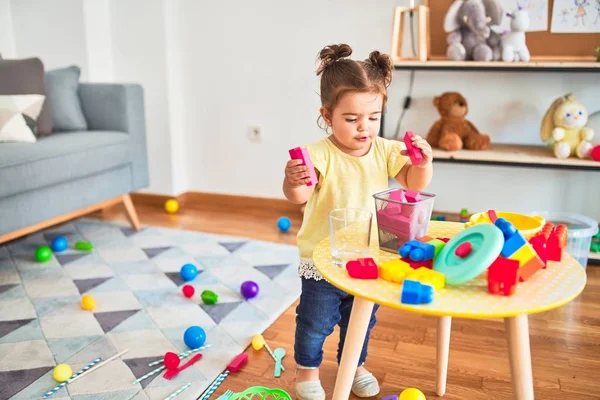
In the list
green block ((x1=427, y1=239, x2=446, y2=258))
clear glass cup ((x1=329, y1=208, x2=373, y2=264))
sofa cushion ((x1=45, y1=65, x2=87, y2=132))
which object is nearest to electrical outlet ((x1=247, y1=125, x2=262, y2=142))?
sofa cushion ((x1=45, y1=65, x2=87, y2=132))

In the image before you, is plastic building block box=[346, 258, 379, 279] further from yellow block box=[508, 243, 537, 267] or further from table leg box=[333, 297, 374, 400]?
yellow block box=[508, 243, 537, 267]

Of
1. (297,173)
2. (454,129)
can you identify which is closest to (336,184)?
(297,173)

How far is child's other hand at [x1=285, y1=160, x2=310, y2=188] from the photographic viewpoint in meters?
1.17

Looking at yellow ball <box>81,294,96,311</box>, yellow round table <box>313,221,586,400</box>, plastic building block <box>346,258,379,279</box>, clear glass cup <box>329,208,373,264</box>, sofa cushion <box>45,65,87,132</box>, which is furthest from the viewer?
sofa cushion <box>45,65,87,132</box>

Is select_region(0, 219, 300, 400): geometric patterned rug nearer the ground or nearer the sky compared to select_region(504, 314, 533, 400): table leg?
nearer the ground

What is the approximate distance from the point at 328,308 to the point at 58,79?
1969 mm

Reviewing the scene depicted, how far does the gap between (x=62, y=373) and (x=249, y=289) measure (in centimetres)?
67

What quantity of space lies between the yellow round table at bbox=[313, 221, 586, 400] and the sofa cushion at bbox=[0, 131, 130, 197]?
57.3 inches

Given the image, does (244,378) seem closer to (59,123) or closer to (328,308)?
(328,308)

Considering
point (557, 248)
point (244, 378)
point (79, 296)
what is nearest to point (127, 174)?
point (79, 296)

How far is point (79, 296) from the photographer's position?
6.68 ft

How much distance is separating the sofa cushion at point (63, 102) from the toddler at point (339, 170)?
1.75 m

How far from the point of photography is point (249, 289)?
1.98 meters

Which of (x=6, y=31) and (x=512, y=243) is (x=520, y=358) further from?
(x=6, y=31)
